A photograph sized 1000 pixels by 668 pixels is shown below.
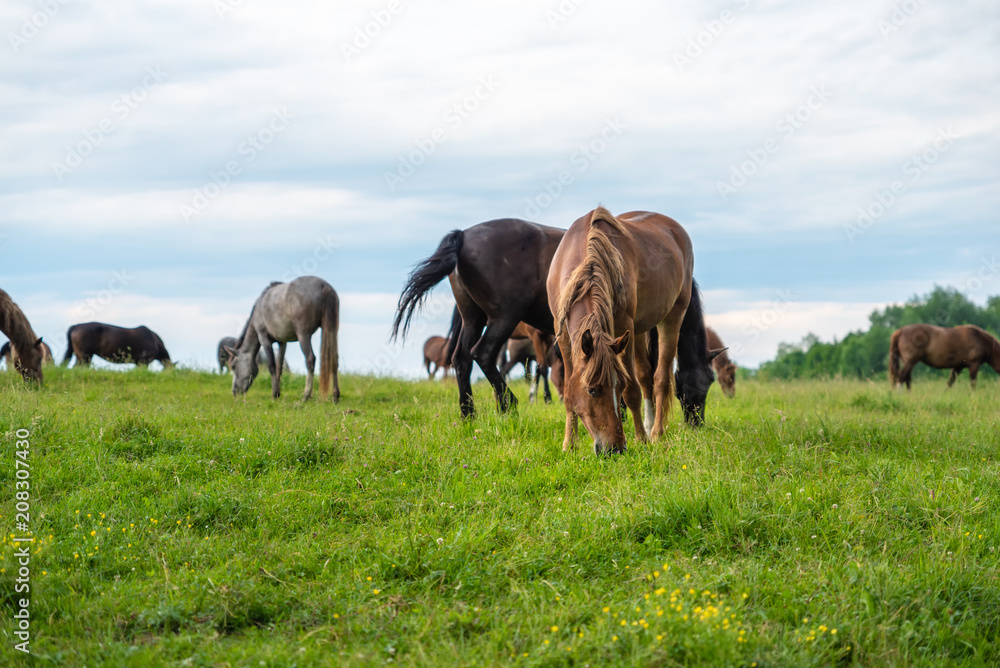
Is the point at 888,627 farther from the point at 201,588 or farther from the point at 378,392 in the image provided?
the point at 378,392

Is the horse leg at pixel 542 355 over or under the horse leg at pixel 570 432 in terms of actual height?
over

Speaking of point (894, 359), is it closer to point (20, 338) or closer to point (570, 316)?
point (570, 316)

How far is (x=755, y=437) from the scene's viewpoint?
6.87m

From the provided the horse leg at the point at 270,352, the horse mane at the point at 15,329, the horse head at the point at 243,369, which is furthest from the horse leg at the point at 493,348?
the horse mane at the point at 15,329

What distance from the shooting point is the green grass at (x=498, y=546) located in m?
3.47

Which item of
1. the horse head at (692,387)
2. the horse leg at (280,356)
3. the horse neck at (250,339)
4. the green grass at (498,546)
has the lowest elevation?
the green grass at (498,546)

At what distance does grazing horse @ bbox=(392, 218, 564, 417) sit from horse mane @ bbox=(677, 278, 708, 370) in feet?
5.02

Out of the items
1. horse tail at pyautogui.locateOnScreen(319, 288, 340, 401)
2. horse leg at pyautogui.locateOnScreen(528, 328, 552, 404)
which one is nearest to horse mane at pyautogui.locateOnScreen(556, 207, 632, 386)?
horse leg at pyautogui.locateOnScreen(528, 328, 552, 404)

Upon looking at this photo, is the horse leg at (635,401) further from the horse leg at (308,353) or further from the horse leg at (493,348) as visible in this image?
the horse leg at (308,353)

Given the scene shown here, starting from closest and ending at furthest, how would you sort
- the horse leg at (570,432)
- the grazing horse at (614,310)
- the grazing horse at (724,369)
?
the grazing horse at (614,310)
the horse leg at (570,432)
the grazing horse at (724,369)

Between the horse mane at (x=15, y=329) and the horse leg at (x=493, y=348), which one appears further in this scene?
the horse mane at (x=15, y=329)

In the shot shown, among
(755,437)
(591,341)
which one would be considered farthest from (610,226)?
(755,437)

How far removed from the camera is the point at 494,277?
8.22 meters

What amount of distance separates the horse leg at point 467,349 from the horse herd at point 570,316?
0.01 metres
